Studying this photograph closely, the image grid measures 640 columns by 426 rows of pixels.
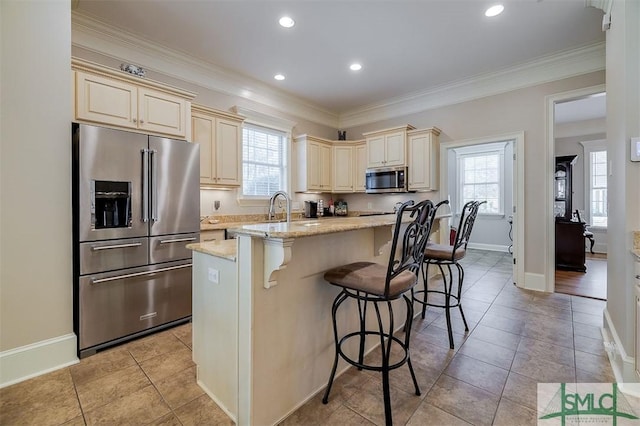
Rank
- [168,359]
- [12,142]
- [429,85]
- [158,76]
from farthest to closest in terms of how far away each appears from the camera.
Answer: [429,85]
[158,76]
[168,359]
[12,142]

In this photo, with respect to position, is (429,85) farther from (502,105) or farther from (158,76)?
(158,76)

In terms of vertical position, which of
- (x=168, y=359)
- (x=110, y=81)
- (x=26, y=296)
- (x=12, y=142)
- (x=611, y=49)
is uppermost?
(x=611, y=49)

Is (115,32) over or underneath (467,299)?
over

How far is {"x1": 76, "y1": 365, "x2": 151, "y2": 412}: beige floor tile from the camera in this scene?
168cm

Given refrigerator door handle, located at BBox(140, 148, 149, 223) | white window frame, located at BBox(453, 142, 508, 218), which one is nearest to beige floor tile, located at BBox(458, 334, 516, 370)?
refrigerator door handle, located at BBox(140, 148, 149, 223)

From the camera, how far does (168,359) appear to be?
83.9 inches

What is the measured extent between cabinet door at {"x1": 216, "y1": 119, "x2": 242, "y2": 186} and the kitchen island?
217cm

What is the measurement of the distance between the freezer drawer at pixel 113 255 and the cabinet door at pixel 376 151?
3.69m

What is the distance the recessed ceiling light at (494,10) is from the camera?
8.66 ft

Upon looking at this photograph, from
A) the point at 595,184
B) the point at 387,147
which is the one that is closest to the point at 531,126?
the point at 387,147

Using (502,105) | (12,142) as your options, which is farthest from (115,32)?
(502,105)

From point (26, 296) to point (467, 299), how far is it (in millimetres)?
4085

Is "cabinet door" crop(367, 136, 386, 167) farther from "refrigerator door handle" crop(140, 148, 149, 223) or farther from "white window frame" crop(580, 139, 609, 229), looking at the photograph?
"white window frame" crop(580, 139, 609, 229)

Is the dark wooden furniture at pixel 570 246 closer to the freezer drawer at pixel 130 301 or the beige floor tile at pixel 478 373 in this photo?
the beige floor tile at pixel 478 373
